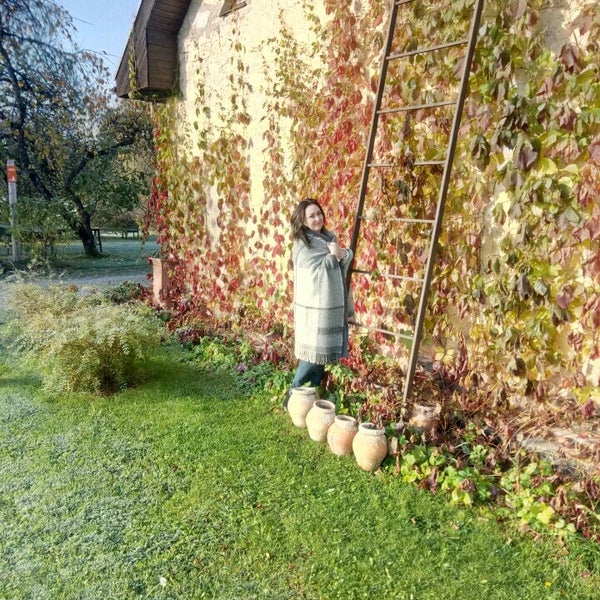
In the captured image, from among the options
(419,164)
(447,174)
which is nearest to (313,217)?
(419,164)

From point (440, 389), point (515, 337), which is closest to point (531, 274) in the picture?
point (515, 337)

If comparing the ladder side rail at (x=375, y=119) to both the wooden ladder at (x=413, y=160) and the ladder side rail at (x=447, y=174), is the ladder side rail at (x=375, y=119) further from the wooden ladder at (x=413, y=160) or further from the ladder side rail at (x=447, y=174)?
the ladder side rail at (x=447, y=174)

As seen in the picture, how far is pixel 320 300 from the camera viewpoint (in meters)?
3.34

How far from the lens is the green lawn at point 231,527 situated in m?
2.12

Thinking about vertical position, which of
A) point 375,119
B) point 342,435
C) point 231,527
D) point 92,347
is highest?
point 375,119

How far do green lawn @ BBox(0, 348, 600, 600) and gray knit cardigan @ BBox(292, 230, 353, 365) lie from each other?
60cm

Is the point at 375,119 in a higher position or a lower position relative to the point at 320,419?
higher

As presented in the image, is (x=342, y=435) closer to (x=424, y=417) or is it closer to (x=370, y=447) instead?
(x=370, y=447)

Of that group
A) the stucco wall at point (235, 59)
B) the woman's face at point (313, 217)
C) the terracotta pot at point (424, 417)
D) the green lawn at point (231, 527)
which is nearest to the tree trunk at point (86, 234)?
the stucco wall at point (235, 59)

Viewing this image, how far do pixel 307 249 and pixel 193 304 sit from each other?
10.8 feet

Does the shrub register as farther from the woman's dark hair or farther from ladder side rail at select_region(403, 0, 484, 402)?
ladder side rail at select_region(403, 0, 484, 402)

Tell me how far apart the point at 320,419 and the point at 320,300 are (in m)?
0.75

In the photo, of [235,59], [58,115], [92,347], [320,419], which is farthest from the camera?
[58,115]

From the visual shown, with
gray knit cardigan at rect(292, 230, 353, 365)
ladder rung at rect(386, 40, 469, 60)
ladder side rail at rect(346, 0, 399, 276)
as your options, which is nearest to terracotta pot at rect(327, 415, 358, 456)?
gray knit cardigan at rect(292, 230, 353, 365)
